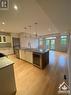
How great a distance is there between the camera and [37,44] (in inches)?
551

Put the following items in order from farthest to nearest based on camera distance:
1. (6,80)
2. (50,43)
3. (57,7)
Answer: (50,43) → (6,80) → (57,7)

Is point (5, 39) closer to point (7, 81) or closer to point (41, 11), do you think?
point (41, 11)

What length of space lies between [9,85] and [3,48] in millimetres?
7495

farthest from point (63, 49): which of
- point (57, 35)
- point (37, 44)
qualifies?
point (37, 44)

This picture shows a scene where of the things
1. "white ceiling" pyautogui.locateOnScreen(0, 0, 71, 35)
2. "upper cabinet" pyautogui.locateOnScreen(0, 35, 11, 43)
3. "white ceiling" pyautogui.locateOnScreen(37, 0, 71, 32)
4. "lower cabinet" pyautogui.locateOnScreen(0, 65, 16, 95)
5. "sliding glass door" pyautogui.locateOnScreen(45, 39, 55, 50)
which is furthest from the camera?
"sliding glass door" pyautogui.locateOnScreen(45, 39, 55, 50)

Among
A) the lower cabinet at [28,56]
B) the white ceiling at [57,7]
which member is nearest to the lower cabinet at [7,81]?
the white ceiling at [57,7]

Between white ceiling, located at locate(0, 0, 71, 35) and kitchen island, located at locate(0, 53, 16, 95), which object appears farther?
kitchen island, located at locate(0, 53, 16, 95)

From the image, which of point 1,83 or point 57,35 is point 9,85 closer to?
point 1,83

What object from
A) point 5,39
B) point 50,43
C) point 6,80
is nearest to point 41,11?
point 6,80

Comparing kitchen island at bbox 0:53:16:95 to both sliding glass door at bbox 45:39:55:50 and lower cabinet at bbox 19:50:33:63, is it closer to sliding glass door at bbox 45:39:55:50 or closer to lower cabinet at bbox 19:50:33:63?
lower cabinet at bbox 19:50:33:63

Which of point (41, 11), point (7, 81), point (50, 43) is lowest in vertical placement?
point (7, 81)

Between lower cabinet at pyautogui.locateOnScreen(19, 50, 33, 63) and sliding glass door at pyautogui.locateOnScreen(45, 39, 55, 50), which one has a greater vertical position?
sliding glass door at pyautogui.locateOnScreen(45, 39, 55, 50)

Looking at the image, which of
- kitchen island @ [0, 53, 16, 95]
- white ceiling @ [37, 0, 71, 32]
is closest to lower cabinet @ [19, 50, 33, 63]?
kitchen island @ [0, 53, 16, 95]

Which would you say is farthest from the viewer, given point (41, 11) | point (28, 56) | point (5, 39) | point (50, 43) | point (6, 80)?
point (50, 43)
